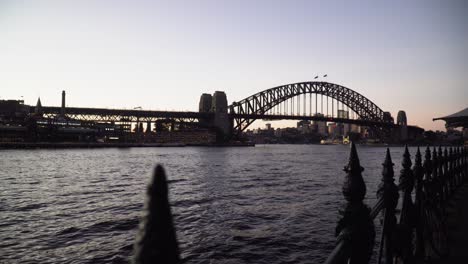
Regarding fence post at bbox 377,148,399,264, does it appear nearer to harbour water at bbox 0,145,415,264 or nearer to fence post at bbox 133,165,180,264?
fence post at bbox 133,165,180,264

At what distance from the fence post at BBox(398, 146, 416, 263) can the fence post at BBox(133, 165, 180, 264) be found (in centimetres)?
345

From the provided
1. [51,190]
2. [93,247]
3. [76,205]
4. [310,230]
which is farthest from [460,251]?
[51,190]

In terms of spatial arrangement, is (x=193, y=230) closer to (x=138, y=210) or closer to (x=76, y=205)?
(x=138, y=210)

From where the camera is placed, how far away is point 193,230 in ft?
36.0

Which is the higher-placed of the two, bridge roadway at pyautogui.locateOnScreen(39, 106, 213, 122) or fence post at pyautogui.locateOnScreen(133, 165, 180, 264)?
bridge roadway at pyautogui.locateOnScreen(39, 106, 213, 122)

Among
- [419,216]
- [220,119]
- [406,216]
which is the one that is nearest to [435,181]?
[419,216]

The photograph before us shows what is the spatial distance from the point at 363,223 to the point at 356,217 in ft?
0.27

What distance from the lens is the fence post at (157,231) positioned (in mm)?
881

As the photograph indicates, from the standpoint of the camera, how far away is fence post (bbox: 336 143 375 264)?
2242 mm

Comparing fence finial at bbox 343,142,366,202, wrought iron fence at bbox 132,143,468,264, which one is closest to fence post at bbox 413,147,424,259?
A: wrought iron fence at bbox 132,143,468,264

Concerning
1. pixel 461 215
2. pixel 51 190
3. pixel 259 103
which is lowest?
pixel 51 190

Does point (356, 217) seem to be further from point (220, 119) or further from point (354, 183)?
point (220, 119)

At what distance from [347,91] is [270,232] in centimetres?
13915

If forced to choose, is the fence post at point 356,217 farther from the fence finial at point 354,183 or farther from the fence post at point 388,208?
the fence post at point 388,208
